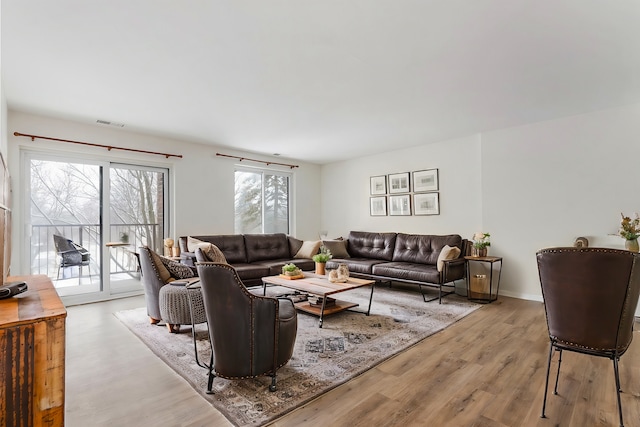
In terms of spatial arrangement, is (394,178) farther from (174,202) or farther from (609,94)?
(174,202)

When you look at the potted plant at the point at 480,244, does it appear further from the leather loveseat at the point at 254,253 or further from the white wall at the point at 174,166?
the white wall at the point at 174,166

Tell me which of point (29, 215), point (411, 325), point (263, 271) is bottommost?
point (411, 325)

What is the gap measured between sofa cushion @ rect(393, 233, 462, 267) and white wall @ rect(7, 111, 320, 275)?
Result: 237 centimetres

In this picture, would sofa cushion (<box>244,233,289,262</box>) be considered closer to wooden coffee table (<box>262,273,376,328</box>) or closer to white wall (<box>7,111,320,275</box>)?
white wall (<box>7,111,320,275</box>)

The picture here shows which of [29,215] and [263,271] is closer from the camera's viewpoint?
[29,215]

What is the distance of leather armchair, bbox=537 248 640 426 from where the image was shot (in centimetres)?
169

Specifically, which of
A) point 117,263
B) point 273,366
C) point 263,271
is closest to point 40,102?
point 117,263

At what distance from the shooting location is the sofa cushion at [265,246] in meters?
5.42

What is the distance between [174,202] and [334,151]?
2.98 metres

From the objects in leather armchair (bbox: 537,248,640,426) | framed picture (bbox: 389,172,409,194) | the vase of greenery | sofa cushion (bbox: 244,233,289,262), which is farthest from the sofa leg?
the vase of greenery

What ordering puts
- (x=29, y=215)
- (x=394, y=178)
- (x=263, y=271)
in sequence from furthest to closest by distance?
1. (x=394, y=178)
2. (x=263, y=271)
3. (x=29, y=215)

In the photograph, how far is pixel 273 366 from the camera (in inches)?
82.2

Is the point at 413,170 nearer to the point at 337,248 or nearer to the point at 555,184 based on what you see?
the point at 337,248

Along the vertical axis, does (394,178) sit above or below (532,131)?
below
